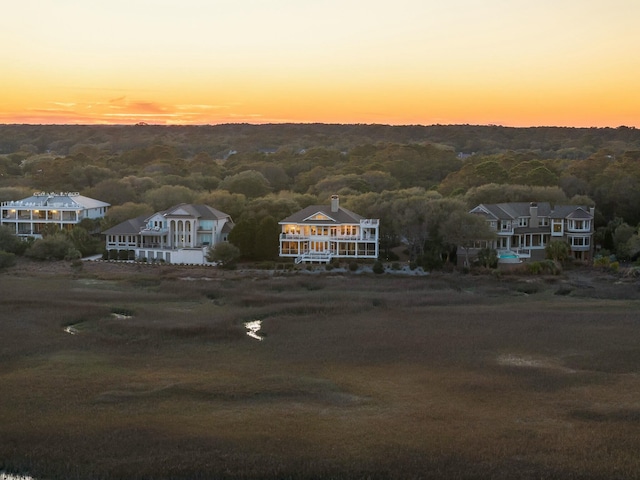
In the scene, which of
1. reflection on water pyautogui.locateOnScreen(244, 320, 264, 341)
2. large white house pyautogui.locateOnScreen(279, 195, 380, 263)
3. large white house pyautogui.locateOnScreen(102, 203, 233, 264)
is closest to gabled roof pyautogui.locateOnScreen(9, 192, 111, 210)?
large white house pyautogui.locateOnScreen(102, 203, 233, 264)

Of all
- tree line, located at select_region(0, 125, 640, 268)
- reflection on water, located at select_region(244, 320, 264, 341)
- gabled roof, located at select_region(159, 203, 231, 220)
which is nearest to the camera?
reflection on water, located at select_region(244, 320, 264, 341)

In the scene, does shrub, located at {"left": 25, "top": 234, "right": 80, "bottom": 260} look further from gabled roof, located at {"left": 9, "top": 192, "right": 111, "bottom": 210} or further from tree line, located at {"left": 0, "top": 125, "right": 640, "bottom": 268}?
gabled roof, located at {"left": 9, "top": 192, "right": 111, "bottom": 210}

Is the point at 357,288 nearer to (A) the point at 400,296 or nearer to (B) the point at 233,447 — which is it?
(A) the point at 400,296

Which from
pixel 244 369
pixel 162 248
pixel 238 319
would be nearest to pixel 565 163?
pixel 162 248

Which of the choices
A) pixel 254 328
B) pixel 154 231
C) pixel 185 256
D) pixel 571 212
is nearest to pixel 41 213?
pixel 154 231

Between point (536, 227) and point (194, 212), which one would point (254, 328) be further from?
point (536, 227)

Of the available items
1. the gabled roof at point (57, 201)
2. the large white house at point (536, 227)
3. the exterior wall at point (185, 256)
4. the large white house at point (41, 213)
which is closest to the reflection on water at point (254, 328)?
the exterior wall at point (185, 256)
